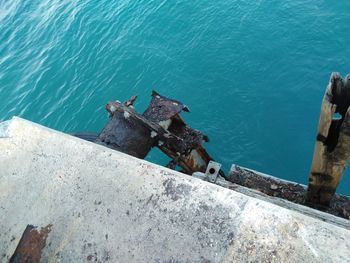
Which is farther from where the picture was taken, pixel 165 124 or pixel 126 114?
pixel 165 124

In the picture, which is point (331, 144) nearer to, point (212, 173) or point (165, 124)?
point (212, 173)

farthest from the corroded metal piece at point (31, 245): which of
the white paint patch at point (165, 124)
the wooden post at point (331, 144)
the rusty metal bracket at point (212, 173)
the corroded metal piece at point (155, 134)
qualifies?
the white paint patch at point (165, 124)

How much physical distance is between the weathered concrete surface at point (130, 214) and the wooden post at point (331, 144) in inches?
65.1

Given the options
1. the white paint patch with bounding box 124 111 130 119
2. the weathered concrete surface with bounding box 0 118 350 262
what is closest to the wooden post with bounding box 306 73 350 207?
the weathered concrete surface with bounding box 0 118 350 262

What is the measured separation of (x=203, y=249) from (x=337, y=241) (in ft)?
3.06

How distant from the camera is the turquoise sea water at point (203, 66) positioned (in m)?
11.5

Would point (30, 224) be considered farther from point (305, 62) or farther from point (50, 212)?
point (305, 62)

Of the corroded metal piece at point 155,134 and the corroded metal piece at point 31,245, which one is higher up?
the corroded metal piece at point 155,134

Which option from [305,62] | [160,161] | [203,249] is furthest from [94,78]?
[203,249]

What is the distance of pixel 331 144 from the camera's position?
396 cm

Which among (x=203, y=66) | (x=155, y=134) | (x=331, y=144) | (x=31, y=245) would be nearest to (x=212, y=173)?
(x=331, y=144)

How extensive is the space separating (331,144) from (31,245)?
354 centimetres

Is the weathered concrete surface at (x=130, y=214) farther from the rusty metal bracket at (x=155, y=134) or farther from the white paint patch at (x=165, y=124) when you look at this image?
the white paint patch at (x=165, y=124)

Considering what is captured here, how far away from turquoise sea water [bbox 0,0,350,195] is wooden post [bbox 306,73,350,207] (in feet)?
19.7
